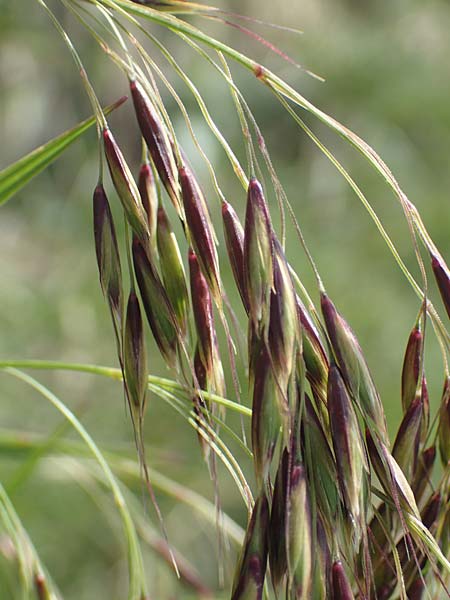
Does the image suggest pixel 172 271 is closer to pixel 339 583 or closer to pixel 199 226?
pixel 199 226

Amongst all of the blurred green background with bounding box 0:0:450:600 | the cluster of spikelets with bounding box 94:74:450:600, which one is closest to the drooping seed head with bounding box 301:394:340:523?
the cluster of spikelets with bounding box 94:74:450:600

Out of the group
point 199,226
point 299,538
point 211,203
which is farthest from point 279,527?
point 211,203

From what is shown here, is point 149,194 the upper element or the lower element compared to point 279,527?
upper

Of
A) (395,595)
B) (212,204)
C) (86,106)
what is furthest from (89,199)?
(395,595)

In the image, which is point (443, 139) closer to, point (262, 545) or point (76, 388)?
point (76, 388)

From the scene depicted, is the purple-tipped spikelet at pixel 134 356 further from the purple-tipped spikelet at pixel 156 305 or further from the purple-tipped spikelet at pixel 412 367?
the purple-tipped spikelet at pixel 412 367

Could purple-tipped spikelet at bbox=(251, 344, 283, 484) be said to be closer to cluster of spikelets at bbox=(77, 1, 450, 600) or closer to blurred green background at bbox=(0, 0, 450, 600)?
cluster of spikelets at bbox=(77, 1, 450, 600)

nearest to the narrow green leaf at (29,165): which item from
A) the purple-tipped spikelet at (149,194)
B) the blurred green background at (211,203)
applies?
the purple-tipped spikelet at (149,194)
